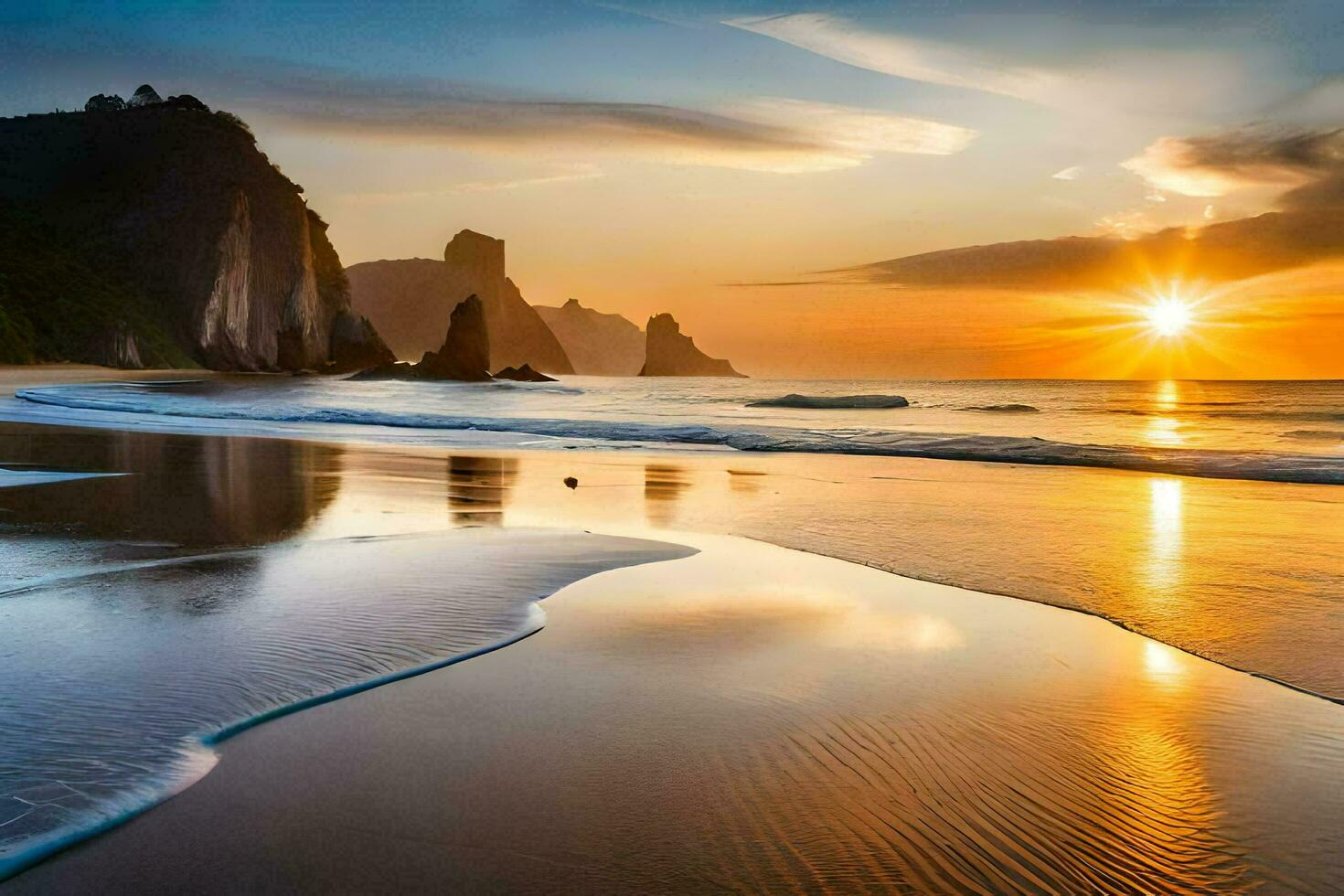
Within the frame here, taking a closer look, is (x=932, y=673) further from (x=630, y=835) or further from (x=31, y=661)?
(x=31, y=661)

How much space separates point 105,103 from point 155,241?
1391 inches

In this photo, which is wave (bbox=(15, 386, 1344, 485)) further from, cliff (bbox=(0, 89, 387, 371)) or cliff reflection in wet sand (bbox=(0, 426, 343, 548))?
cliff (bbox=(0, 89, 387, 371))

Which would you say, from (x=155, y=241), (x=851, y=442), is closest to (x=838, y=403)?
(x=851, y=442)

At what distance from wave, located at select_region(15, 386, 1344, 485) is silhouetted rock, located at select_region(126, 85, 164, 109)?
101383mm

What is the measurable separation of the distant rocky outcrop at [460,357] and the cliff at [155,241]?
1427 centimetres

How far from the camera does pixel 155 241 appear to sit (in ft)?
290

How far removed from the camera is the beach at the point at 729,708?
7.43 ft

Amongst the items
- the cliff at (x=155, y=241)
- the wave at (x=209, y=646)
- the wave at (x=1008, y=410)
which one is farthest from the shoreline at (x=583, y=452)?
the cliff at (x=155, y=241)

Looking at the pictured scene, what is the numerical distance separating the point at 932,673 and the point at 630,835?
1876 mm

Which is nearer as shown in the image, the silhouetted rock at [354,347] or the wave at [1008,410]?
the wave at [1008,410]

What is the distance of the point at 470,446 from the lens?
663 inches

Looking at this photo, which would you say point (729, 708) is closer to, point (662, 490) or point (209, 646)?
point (209, 646)

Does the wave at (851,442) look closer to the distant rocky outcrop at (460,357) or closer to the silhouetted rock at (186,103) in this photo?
the distant rocky outcrop at (460,357)

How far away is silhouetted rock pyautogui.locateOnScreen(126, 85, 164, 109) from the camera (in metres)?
110
